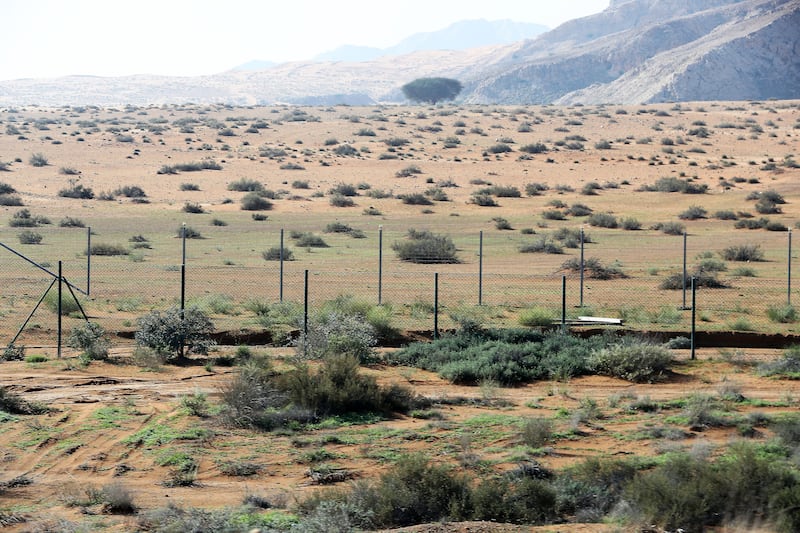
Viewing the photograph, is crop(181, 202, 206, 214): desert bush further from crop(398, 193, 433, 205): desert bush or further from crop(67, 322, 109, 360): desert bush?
crop(67, 322, 109, 360): desert bush

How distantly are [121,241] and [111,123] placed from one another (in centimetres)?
6696

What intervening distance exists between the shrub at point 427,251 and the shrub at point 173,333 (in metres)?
15.7

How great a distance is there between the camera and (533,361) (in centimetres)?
1952

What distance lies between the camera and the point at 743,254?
36.6 metres

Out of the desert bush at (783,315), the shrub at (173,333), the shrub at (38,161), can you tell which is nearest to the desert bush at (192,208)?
the shrub at (38,161)

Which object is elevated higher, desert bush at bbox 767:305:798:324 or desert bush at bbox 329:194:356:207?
desert bush at bbox 329:194:356:207

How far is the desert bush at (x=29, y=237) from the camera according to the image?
39.6m

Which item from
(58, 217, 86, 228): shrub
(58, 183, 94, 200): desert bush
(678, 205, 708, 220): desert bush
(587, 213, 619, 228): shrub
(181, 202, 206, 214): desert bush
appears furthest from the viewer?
(58, 183, 94, 200): desert bush

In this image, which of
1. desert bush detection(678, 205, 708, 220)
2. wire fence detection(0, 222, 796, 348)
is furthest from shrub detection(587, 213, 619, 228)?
desert bush detection(678, 205, 708, 220)

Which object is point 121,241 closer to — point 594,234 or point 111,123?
point 594,234

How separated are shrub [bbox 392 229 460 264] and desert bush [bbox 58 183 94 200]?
25414 mm

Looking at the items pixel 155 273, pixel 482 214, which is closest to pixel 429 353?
pixel 155 273

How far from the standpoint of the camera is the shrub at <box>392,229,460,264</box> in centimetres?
3616

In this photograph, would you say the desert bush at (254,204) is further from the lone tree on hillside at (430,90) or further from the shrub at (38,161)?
the lone tree on hillside at (430,90)
